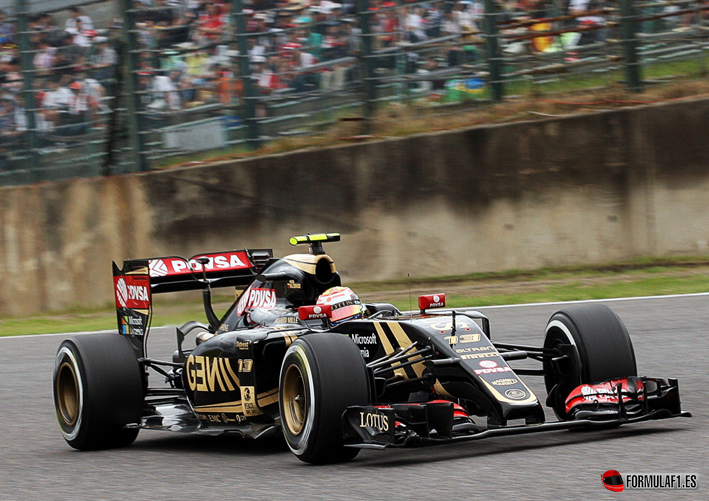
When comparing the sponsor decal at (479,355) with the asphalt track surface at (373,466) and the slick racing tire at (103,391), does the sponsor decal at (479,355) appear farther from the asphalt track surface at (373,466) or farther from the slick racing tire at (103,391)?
the slick racing tire at (103,391)

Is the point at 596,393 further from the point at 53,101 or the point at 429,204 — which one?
the point at 53,101

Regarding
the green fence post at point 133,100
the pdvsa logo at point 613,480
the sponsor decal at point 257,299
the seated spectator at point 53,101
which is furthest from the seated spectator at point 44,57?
the pdvsa logo at point 613,480

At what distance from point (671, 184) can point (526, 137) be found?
2.08 metres

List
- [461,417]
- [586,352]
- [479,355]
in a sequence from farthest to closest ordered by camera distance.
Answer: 1. [586,352]
2. [479,355]
3. [461,417]

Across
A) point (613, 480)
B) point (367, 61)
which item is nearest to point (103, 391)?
point (613, 480)

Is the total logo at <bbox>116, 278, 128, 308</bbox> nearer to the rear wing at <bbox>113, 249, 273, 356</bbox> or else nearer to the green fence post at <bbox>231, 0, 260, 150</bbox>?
the rear wing at <bbox>113, 249, 273, 356</bbox>

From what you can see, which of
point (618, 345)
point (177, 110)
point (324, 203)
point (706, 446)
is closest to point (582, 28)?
point (324, 203)

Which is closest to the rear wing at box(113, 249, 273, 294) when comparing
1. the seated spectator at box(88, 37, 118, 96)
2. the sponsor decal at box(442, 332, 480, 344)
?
the sponsor decal at box(442, 332, 480, 344)

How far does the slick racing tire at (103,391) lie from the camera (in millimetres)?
7227

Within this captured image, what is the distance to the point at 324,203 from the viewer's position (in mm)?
15594

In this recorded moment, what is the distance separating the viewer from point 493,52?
51.7 feet

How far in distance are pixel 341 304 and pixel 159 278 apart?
1.66m

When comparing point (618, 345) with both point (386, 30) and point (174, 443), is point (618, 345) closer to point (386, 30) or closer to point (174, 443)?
point (174, 443)

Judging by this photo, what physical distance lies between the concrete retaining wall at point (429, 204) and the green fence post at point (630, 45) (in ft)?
2.70
